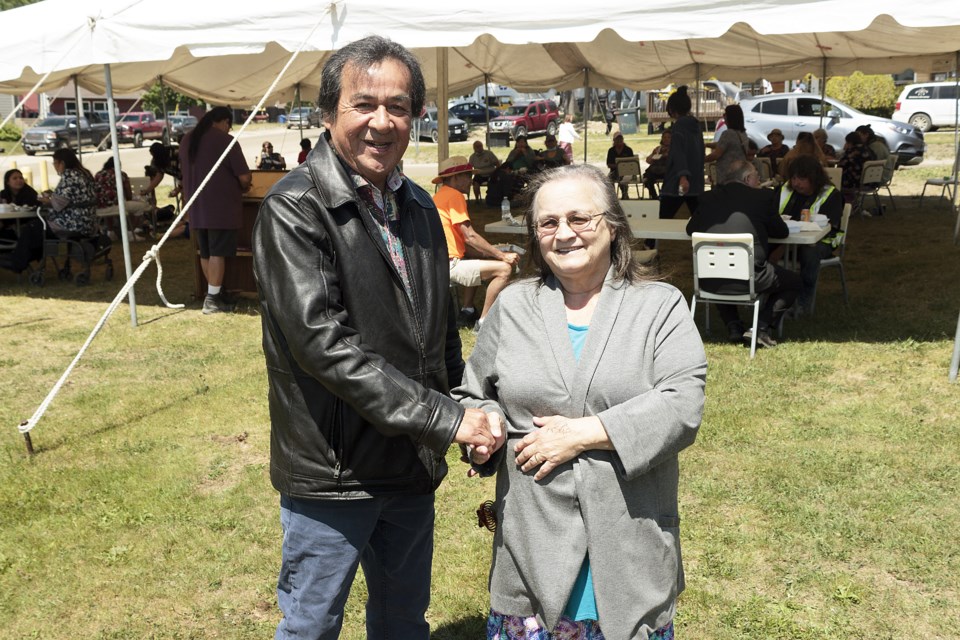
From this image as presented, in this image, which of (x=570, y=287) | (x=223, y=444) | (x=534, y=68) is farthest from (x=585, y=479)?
(x=534, y=68)

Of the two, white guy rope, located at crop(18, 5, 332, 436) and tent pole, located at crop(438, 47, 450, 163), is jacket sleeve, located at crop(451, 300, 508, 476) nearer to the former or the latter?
white guy rope, located at crop(18, 5, 332, 436)

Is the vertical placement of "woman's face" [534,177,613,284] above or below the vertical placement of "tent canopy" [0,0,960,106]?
below

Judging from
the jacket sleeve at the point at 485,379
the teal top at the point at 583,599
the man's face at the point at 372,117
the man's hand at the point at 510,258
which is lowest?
the teal top at the point at 583,599

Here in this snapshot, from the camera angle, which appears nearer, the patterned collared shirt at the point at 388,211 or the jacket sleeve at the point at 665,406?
the jacket sleeve at the point at 665,406

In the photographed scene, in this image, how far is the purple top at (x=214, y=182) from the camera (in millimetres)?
7945

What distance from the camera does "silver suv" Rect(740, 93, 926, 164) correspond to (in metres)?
19.3

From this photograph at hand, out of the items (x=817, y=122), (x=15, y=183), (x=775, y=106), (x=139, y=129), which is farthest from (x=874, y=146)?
(x=139, y=129)

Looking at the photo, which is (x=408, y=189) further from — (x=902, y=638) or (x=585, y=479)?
(x=902, y=638)

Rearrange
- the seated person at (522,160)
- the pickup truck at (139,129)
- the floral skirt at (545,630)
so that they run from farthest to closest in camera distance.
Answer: the pickup truck at (139,129) < the seated person at (522,160) < the floral skirt at (545,630)

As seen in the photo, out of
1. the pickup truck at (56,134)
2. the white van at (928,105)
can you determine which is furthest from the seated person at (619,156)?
the pickup truck at (56,134)

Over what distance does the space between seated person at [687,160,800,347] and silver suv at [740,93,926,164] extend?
44.0 feet

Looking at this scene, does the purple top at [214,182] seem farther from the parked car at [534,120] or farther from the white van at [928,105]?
the white van at [928,105]

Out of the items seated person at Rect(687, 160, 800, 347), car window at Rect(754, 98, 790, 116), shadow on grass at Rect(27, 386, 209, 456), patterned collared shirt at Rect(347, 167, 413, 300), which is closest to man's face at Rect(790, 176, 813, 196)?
seated person at Rect(687, 160, 800, 347)

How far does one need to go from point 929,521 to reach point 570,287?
2601 mm
